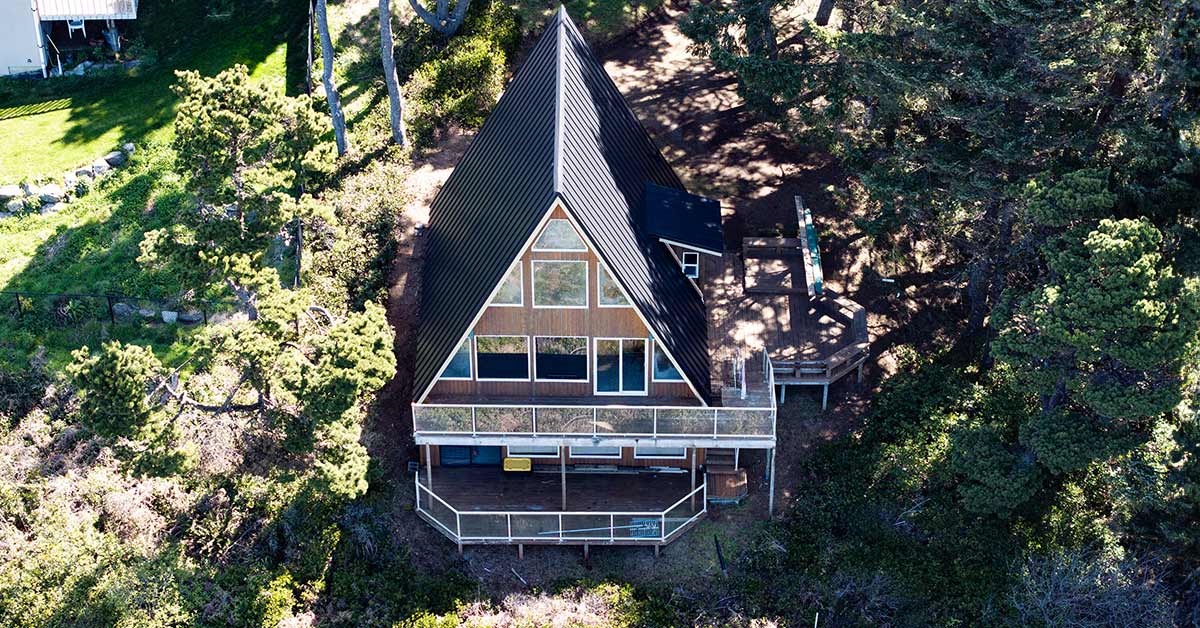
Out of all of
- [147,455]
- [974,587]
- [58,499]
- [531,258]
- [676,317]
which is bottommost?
A: [974,587]

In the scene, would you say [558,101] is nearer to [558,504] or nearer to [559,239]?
[559,239]

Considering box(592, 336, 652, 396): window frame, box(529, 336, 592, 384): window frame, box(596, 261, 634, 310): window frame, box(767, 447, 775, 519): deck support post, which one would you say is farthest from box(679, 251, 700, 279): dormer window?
box(767, 447, 775, 519): deck support post

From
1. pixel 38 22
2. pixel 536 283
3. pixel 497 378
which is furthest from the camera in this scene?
pixel 38 22

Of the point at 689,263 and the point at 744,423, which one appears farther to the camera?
the point at 689,263

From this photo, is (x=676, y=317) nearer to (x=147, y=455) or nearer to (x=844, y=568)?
(x=844, y=568)

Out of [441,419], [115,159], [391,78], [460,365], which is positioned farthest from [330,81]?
[441,419]

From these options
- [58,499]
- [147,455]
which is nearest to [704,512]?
[147,455]

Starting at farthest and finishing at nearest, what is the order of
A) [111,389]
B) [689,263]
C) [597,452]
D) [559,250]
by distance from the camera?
1. [689,263]
2. [597,452]
3. [559,250]
4. [111,389]
